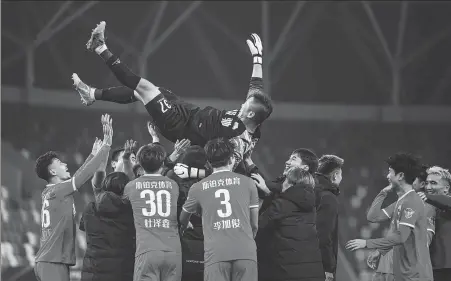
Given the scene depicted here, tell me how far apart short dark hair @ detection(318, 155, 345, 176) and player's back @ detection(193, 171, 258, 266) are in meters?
0.91

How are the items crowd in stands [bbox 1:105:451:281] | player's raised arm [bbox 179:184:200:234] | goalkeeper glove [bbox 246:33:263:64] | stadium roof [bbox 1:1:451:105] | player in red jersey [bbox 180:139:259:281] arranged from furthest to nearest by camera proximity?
stadium roof [bbox 1:1:451:105]
crowd in stands [bbox 1:105:451:281]
goalkeeper glove [bbox 246:33:263:64]
player's raised arm [bbox 179:184:200:234]
player in red jersey [bbox 180:139:259:281]

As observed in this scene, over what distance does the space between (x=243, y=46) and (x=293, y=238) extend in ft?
22.2

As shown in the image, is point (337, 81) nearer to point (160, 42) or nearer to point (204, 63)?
point (204, 63)

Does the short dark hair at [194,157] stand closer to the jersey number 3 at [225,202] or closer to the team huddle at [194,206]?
the team huddle at [194,206]

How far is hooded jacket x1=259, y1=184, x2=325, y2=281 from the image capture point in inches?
176

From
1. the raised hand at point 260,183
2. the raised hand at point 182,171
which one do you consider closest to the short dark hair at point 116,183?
the raised hand at point 182,171

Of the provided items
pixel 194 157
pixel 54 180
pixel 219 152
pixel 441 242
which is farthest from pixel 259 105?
pixel 441 242

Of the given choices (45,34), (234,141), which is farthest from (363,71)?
(234,141)

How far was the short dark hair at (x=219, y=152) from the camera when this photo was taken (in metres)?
4.29

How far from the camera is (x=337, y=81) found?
35.6ft

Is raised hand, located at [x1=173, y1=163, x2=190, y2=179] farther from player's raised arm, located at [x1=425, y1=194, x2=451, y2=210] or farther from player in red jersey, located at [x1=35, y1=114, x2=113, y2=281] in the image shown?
player's raised arm, located at [x1=425, y1=194, x2=451, y2=210]

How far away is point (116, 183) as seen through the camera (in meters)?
4.63

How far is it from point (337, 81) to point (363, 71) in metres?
0.46

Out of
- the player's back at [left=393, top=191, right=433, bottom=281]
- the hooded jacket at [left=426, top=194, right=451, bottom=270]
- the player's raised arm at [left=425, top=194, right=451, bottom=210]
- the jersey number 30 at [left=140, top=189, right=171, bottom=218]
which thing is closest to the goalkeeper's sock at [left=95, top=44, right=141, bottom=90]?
the jersey number 30 at [left=140, top=189, right=171, bottom=218]
